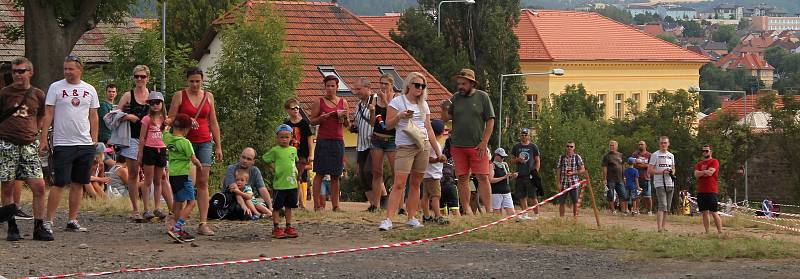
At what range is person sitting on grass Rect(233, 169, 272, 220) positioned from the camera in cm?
1792

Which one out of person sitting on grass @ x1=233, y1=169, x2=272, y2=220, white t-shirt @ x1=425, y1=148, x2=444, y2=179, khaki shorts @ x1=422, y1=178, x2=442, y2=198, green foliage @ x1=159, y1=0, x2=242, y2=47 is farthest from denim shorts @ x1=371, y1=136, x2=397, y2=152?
green foliage @ x1=159, y1=0, x2=242, y2=47

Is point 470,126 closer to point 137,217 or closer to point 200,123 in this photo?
point 200,123

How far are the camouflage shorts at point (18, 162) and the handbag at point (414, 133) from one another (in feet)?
11.9

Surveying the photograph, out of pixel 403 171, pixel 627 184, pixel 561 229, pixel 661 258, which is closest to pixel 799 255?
pixel 661 258

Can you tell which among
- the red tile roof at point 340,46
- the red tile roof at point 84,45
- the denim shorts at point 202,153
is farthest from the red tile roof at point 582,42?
the denim shorts at point 202,153

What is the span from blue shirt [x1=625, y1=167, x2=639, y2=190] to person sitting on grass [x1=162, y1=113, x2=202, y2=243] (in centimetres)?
1876

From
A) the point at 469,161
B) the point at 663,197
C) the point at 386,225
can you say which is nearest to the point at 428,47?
the point at 663,197

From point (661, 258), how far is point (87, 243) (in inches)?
208

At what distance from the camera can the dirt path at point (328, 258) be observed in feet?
43.3

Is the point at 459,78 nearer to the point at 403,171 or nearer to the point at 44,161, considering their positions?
the point at 403,171

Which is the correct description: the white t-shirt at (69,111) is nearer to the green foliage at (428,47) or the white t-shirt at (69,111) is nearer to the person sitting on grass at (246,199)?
the person sitting on grass at (246,199)

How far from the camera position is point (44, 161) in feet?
72.9

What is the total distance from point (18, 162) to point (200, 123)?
1910 mm

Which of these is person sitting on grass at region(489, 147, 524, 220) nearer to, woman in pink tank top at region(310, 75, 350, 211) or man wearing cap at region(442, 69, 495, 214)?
woman in pink tank top at region(310, 75, 350, 211)
